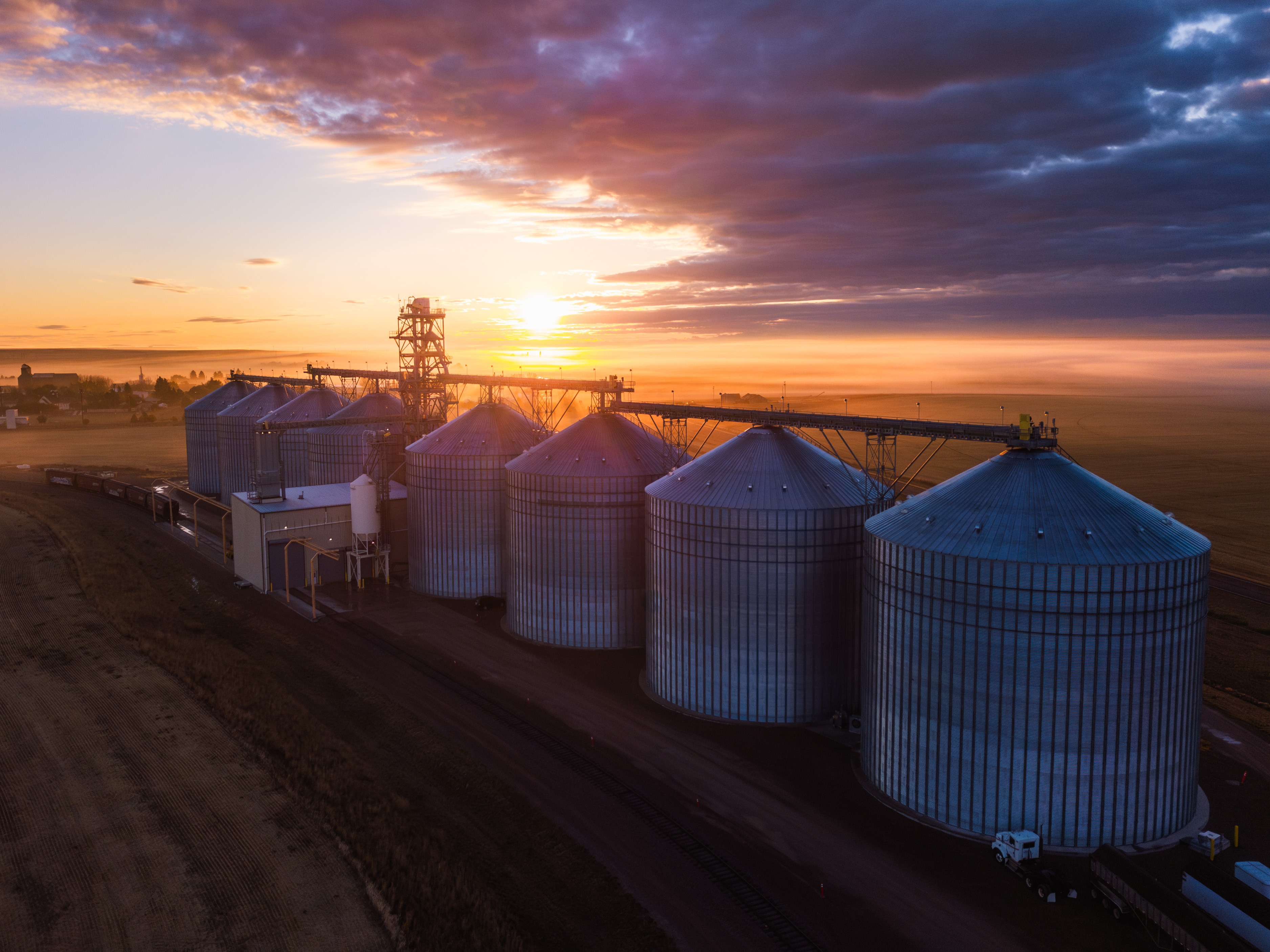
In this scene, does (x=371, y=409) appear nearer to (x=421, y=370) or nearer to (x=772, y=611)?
(x=421, y=370)

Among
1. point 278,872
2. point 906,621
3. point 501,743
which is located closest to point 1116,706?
point 906,621

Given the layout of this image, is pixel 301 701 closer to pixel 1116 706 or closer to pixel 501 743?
pixel 501 743

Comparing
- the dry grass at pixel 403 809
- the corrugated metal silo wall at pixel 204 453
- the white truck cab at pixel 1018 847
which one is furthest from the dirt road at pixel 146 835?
the corrugated metal silo wall at pixel 204 453

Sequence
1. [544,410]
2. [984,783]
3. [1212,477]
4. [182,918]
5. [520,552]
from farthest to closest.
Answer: [1212,477], [544,410], [520,552], [984,783], [182,918]

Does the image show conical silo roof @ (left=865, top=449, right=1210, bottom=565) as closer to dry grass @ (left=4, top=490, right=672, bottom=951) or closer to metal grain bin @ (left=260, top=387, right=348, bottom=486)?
dry grass @ (left=4, top=490, right=672, bottom=951)

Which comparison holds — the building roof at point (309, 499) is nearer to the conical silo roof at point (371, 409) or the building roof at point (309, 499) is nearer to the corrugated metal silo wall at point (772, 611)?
the conical silo roof at point (371, 409)

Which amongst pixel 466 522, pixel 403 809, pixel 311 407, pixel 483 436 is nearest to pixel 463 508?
pixel 466 522

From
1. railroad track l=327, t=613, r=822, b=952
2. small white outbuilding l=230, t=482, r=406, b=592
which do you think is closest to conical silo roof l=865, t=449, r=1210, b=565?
railroad track l=327, t=613, r=822, b=952
